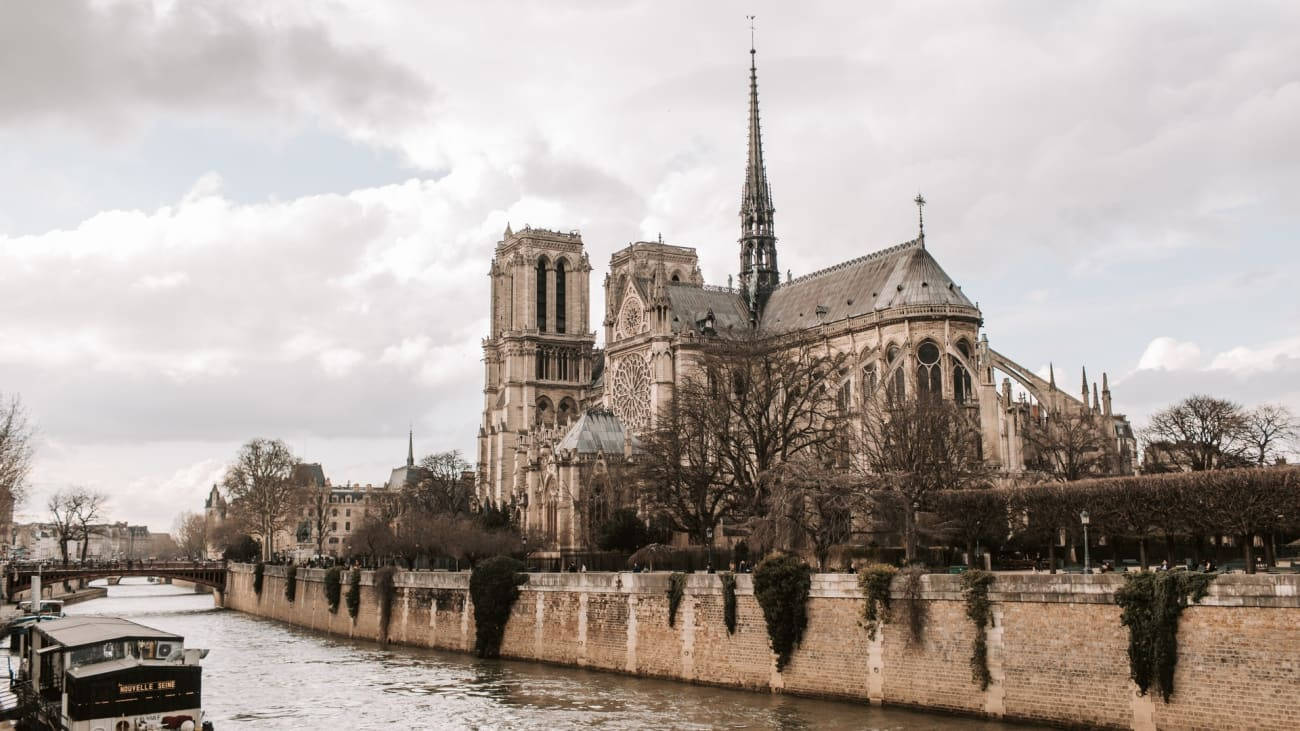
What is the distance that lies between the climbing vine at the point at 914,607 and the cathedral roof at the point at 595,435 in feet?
110

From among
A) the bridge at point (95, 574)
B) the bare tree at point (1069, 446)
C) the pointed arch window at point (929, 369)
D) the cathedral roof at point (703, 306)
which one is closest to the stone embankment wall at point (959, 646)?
the bare tree at point (1069, 446)

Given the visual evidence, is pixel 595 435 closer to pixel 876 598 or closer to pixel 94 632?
pixel 876 598

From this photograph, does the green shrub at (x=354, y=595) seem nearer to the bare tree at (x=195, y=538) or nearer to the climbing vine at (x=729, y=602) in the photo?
the climbing vine at (x=729, y=602)

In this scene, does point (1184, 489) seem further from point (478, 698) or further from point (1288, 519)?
point (478, 698)

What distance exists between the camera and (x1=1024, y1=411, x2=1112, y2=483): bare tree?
52.7m

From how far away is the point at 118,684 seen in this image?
23.3m

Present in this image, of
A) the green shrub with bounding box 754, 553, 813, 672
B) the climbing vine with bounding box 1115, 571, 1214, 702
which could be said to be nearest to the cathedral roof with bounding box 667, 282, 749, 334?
the green shrub with bounding box 754, 553, 813, 672

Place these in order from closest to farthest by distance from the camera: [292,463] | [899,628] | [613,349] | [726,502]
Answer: [899,628], [726,502], [613,349], [292,463]

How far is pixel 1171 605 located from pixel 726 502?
26.3 meters

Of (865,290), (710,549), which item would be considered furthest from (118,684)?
(865,290)

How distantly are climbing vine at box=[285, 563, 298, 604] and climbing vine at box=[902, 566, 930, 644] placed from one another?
137 feet

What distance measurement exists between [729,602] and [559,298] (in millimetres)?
66912

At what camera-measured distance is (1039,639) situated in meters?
26.4

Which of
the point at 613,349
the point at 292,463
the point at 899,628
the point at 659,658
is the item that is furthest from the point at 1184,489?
the point at 292,463
